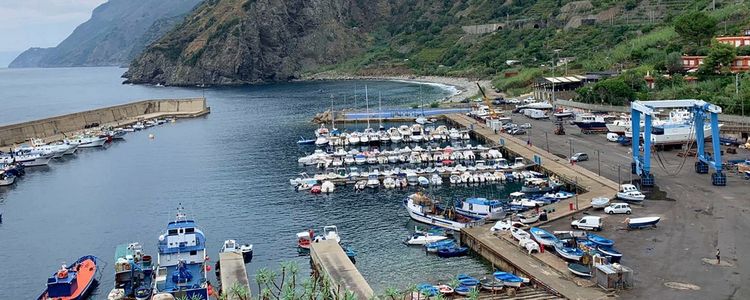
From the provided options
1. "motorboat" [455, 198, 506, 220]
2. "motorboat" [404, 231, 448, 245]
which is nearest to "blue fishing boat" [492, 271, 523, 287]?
"motorboat" [404, 231, 448, 245]

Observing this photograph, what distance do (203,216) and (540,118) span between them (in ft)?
191

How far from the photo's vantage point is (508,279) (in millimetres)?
39344

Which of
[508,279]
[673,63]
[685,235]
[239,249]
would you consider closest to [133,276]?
[239,249]

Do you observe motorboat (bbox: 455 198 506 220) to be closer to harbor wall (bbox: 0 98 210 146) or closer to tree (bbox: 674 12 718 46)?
harbor wall (bbox: 0 98 210 146)

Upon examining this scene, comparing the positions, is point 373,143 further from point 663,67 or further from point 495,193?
point 663,67

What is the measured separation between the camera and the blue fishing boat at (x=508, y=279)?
128 feet

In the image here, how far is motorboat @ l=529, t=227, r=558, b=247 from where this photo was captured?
44656 mm

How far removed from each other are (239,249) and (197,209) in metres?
17.5

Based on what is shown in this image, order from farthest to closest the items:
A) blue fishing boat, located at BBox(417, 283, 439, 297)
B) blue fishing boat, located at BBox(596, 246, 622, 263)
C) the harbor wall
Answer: the harbor wall
blue fishing boat, located at BBox(596, 246, 622, 263)
blue fishing boat, located at BBox(417, 283, 439, 297)

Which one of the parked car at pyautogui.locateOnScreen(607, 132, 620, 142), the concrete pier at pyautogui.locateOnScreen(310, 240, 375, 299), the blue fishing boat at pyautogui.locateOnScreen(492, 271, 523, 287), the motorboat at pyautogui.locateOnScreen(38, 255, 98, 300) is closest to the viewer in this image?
the concrete pier at pyautogui.locateOnScreen(310, 240, 375, 299)

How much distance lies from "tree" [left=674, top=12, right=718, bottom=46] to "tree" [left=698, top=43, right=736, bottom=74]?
59.6ft

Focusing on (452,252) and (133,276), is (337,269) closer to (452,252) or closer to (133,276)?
(452,252)

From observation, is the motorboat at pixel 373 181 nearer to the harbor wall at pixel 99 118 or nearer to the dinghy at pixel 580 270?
the dinghy at pixel 580 270

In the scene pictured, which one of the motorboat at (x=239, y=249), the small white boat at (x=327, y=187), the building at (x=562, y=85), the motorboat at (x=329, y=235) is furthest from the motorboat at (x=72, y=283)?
the building at (x=562, y=85)
